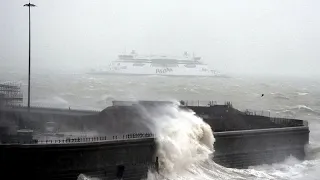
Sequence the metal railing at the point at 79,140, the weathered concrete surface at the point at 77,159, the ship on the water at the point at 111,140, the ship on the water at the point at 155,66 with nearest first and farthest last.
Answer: the weathered concrete surface at the point at 77,159
the ship on the water at the point at 111,140
the metal railing at the point at 79,140
the ship on the water at the point at 155,66

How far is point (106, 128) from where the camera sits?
2664 cm

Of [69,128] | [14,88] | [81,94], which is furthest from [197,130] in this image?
[81,94]

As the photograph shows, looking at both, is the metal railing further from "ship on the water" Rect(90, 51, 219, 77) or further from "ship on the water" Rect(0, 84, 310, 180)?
"ship on the water" Rect(90, 51, 219, 77)

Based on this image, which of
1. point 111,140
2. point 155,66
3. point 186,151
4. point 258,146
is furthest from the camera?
point 155,66

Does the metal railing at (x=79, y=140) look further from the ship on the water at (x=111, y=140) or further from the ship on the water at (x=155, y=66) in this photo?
the ship on the water at (x=155, y=66)

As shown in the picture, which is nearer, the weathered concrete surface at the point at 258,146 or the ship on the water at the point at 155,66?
the weathered concrete surface at the point at 258,146

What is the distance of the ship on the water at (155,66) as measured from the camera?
13262 cm

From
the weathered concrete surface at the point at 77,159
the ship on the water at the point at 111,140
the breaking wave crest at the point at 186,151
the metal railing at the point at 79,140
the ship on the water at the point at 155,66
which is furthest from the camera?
the ship on the water at the point at 155,66

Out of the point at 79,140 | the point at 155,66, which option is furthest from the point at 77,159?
the point at 155,66

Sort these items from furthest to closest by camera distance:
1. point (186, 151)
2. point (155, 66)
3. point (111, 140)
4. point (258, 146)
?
1. point (155, 66)
2. point (258, 146)
3. point (186, 151)
4. point (111, 140)

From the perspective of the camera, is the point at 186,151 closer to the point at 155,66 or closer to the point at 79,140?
the point at 79,140

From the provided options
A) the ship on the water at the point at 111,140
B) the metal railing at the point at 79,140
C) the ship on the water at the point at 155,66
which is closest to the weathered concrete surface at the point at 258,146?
the ship on the water at the point at 111,140

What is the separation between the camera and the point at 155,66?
137m

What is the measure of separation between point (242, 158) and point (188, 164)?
439cm
